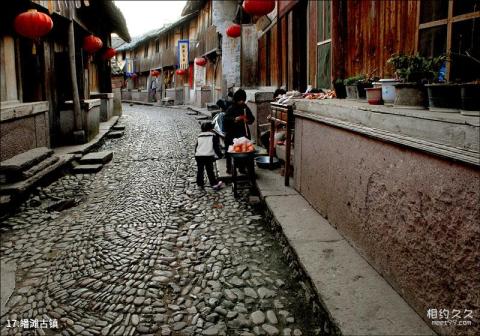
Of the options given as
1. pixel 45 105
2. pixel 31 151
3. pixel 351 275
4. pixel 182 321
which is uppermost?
pixel 45 105

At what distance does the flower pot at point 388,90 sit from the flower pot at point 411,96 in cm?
50

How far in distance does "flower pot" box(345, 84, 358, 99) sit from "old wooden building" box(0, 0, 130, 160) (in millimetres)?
6032

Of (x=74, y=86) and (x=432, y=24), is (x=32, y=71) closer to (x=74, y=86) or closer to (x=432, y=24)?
(x=74, y=86)

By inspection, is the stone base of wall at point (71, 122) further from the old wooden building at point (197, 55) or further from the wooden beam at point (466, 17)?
the wooden beam at point (466, 17)

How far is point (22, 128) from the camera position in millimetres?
8719

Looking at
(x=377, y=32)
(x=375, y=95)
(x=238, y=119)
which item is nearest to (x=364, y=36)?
(x=377, y=32)

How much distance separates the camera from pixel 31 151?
28.8ft

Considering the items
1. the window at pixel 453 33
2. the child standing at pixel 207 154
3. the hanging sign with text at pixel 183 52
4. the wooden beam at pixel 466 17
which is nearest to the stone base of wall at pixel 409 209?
the window at pixel 453 33

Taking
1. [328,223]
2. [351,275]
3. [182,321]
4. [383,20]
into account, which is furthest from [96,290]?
[383,20]

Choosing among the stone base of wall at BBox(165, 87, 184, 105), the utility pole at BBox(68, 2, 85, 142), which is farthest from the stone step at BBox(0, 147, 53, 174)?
the stone base of wall at BBox(165, 87, 184, 105)

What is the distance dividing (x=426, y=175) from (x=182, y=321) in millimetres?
2334

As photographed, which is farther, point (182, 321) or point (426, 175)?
point (182, 321)

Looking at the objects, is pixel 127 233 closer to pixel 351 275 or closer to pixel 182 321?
pixel 182 321

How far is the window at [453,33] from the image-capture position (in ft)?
12.8
